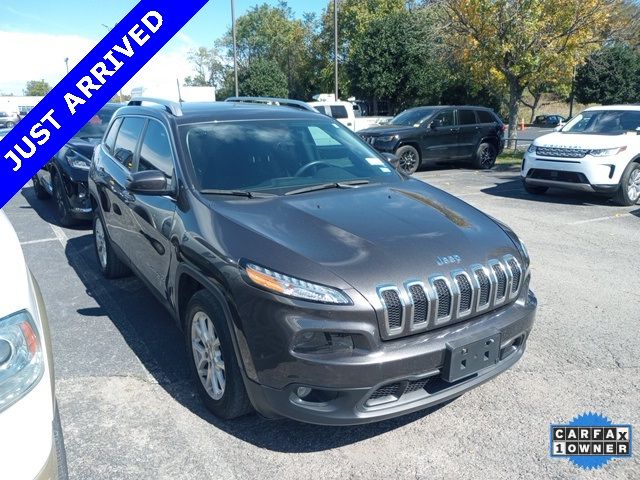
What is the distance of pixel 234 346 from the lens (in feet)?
8.84

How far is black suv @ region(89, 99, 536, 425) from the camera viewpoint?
8.11 ft

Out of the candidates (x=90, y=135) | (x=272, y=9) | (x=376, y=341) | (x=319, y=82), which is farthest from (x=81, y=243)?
(x=272, y=9)

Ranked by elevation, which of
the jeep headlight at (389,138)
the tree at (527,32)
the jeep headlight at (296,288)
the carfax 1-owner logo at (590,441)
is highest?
the tree at (527,32)

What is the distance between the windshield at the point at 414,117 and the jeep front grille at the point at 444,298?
1144cm

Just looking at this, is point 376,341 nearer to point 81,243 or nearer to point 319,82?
point 81,243

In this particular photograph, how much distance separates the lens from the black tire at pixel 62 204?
25.2 feet

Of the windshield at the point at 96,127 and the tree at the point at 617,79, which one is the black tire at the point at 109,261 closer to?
the windshield at the point at 96,127

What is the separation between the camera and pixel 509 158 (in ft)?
55.5

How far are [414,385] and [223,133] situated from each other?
2.22 metres

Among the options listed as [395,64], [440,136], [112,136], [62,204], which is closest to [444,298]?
[112,136]

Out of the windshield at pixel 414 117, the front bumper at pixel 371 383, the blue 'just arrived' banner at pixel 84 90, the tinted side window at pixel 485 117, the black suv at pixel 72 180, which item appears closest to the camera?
the blue 'just arrived' banner at pixel 84 90

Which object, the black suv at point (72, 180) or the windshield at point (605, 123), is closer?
the black suv at point (72, 180)

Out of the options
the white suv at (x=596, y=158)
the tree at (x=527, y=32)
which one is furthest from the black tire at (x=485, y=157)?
the white suv at (x=596, y=158)

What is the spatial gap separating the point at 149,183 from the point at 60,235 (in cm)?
489
